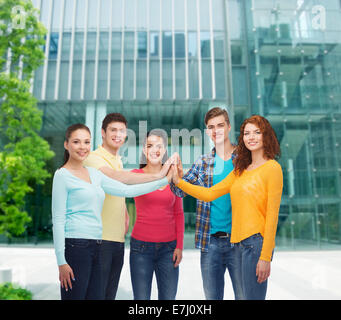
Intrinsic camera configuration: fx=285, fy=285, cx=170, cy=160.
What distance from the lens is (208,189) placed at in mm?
2973

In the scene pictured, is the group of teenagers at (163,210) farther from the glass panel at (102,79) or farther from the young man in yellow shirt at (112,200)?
the glass panel at (102,79)

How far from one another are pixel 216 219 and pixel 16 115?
578cm

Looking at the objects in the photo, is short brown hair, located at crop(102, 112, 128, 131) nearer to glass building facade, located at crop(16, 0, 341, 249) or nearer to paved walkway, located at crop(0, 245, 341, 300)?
paved walkway, located at crop(0, 245, 341, 300)

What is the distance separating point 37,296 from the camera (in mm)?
5914

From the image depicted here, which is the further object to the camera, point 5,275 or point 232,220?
point 5,275

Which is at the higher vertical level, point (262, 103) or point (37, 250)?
point (262, 103)

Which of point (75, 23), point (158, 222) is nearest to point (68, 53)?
point (75, 23)

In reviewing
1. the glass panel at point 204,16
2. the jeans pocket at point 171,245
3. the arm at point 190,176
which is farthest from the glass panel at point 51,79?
the jeans pocket at point 171,245

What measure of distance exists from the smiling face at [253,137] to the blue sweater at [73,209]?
152cm

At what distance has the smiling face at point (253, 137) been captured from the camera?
2.81 metres

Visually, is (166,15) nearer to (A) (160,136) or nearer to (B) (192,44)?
(B) (192,44)

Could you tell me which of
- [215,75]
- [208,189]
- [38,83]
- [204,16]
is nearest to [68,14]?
[38,83]

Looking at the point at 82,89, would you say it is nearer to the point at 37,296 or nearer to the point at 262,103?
the point at 262,103

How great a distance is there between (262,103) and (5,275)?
9280 millimetres
